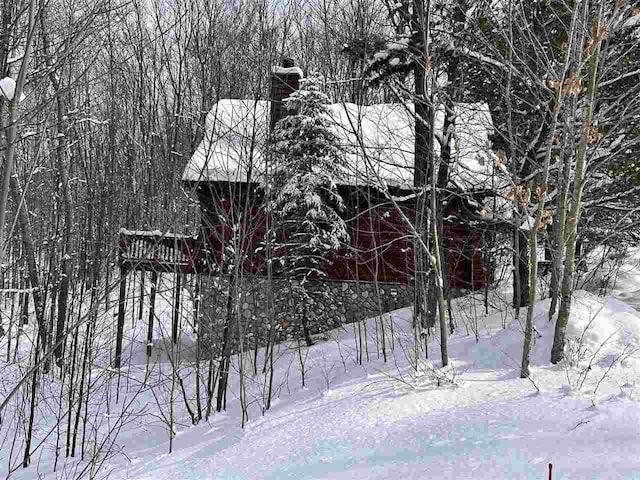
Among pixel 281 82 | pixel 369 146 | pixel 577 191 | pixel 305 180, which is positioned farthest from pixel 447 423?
pixel 281 82

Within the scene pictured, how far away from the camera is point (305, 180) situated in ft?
41.2

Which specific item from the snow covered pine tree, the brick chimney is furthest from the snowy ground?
the brick chimney

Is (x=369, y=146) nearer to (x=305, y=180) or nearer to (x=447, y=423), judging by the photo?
(x=305, y=180)

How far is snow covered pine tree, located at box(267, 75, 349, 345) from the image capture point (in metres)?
12.5

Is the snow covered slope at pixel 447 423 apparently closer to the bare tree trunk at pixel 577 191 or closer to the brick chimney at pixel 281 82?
the bare tree trunk at pixel 577 191

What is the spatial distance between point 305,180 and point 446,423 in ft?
25.4

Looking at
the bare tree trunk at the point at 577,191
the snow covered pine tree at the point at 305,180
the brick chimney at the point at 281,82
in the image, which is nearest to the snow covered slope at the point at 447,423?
the bare tree trunk at the point at 577,191

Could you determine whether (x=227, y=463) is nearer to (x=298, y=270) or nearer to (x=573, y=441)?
(x=573, y=441)

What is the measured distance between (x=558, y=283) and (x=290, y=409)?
3531 millimetres

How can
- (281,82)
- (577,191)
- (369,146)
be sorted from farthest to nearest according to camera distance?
1. (281,82)
2. (369,146)
3. (577,191)

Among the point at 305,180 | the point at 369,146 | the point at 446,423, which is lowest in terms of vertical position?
the point at 446,423

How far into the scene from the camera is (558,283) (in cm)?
680

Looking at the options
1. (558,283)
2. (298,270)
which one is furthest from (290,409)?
(298,270)

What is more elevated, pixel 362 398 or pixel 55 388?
pixel 362 398
